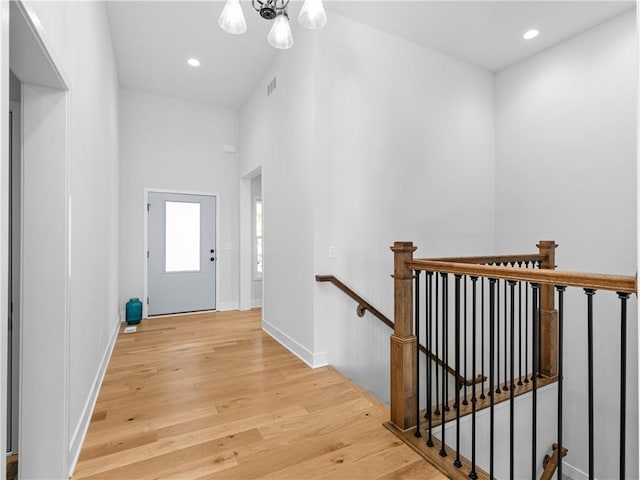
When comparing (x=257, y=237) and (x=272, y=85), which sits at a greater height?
(x=272, y=85)

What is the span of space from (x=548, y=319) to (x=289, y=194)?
2.65 meters

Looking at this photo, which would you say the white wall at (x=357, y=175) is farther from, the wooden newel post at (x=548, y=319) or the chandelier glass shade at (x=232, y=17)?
the wooden newel post at (x=548, y=319)

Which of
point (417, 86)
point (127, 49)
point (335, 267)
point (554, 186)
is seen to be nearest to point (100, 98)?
point (127, 49)

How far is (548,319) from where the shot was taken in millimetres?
2869

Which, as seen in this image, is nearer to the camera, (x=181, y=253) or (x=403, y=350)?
(x=403, y=350)

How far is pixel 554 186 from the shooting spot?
A: 3.85 metres

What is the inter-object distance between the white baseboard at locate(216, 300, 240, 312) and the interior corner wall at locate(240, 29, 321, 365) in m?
1.41

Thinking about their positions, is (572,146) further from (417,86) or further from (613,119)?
(417,86)

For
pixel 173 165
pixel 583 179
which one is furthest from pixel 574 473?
pixel 173 165

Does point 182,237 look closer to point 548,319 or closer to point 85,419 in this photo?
point 85,419

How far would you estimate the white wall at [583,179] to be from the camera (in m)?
3.28

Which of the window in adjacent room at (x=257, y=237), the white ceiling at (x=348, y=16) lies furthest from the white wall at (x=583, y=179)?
the window in adjacent room at (x=257, y=237)

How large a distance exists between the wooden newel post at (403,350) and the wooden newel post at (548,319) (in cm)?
152

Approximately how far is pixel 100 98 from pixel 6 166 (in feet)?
7.40
